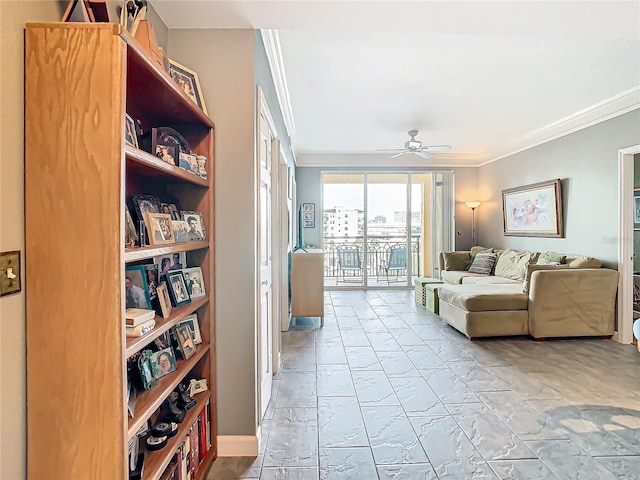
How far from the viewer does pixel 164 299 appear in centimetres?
154

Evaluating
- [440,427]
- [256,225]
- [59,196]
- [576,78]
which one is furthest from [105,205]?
[576,78]

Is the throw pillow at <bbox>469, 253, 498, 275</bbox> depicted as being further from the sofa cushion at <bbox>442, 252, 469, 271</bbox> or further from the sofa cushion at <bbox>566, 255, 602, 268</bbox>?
the sofa cushion at <bbox>566, 255, 602, 268</bbox>

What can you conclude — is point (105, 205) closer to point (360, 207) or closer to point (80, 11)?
point (80, 11)

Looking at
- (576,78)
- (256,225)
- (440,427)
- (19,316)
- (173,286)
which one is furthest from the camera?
(576,78)

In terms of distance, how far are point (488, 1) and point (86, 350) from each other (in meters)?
2.15

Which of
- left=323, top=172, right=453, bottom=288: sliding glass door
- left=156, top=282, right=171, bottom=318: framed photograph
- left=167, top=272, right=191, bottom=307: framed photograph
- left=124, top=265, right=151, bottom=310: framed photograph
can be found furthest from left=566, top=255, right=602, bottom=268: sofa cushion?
left=124, top=265, right=151, bottom=310: framed photograph

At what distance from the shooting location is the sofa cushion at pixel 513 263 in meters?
5.22

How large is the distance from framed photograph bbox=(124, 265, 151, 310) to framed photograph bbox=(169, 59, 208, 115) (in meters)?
0.83

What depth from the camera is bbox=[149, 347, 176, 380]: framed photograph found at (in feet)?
4.79

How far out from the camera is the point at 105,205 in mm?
1019

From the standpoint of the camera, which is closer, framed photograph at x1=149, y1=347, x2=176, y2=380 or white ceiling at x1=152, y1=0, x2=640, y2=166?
framed photograph at x1=149, y1=347, x2=176, y2=380

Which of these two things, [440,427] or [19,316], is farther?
[440,427]

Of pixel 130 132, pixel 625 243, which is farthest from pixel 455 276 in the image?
pixel 130 132

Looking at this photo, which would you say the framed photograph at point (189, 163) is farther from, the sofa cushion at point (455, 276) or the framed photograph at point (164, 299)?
the sofa cushion at point (455, 276)
